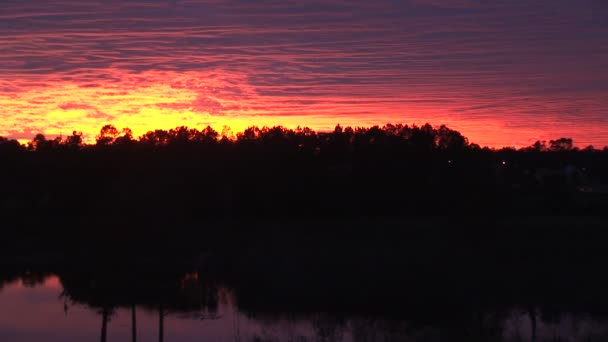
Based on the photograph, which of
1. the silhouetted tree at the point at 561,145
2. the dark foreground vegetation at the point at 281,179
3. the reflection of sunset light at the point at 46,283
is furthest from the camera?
the silhouetted tree at the point at 561,145

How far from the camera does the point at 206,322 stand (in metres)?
24.2

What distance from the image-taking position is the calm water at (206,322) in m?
19.1

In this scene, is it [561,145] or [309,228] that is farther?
[561,145]

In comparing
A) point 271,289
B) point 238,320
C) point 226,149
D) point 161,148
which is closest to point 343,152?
point 226,149

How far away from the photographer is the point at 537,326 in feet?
68.9

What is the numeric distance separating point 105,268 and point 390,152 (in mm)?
21334

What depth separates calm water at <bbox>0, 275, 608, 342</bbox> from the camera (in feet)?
62.7

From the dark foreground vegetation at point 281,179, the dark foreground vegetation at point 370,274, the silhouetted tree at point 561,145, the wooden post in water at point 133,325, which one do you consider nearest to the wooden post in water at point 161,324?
the dark foreground vegetation at point 370,274

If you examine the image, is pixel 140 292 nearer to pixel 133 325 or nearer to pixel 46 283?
pixel 46 283

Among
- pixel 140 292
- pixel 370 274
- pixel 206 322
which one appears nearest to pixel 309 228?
pixel 370 274

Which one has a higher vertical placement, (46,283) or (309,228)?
(309,228)

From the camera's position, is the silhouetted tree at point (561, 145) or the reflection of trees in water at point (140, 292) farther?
the silhouetted tree at point (561, 145)

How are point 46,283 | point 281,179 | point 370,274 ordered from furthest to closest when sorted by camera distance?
point 281,179 → point 46,283 → point 370,274

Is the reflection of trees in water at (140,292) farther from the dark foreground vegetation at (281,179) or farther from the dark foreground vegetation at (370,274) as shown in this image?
the dark foreground vegetation at (281,179)
